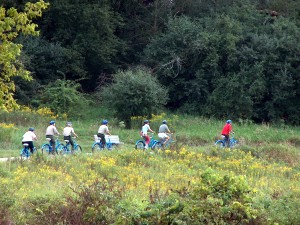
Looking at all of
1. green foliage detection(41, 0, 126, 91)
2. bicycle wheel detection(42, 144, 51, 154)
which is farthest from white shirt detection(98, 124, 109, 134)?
green foliage detection(41, 0, 126, 91)

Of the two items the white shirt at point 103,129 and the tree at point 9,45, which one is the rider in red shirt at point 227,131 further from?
the tree at point 9,45

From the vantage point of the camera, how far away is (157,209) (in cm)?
1056

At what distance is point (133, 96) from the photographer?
41.5 meters

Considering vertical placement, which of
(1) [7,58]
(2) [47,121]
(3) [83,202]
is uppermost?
(1) [7,58]

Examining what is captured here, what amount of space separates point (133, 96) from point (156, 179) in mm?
22218

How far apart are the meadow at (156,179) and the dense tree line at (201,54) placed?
274 cm

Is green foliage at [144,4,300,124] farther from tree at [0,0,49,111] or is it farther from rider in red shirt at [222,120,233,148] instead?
tree at [0,0,49,111]

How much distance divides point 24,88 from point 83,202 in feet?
118

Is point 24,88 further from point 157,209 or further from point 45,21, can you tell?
point 157,209

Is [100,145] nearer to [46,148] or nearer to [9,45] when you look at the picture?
[46,148]

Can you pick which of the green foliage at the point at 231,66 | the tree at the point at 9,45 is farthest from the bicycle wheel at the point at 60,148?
the green foliage at the point at 231,66

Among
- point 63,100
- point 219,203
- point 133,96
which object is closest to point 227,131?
point 133,96

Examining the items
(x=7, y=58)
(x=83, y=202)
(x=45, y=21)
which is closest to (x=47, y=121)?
(x=45, y=21)

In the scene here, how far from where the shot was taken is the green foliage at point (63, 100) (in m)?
42.6
